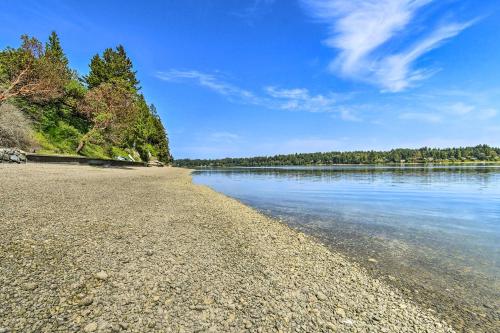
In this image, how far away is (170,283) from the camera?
5.42 meters

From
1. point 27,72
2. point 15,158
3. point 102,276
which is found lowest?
point 102,276

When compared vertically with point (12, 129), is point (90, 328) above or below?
below

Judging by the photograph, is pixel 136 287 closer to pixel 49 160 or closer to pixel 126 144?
pixel 49 160

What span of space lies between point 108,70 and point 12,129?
4439cm

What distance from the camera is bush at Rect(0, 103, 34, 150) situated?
29.7 m

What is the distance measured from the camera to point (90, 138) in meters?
45.0

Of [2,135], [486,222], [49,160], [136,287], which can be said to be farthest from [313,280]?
[2,135]

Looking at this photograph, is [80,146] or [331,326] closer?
[331,326]

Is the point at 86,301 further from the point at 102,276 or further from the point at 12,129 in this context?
the point at 12,129

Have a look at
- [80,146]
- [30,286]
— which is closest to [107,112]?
[80,146]

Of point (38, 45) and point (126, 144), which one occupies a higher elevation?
point (38, 45)

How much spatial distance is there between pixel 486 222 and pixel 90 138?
49199 mm

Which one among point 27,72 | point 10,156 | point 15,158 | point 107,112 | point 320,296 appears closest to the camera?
point 320,296

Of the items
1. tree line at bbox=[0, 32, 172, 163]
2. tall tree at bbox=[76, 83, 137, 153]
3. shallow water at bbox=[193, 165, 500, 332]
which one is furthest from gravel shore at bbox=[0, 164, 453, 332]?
tall tree at bbox=[76, 83, 137, 153]
